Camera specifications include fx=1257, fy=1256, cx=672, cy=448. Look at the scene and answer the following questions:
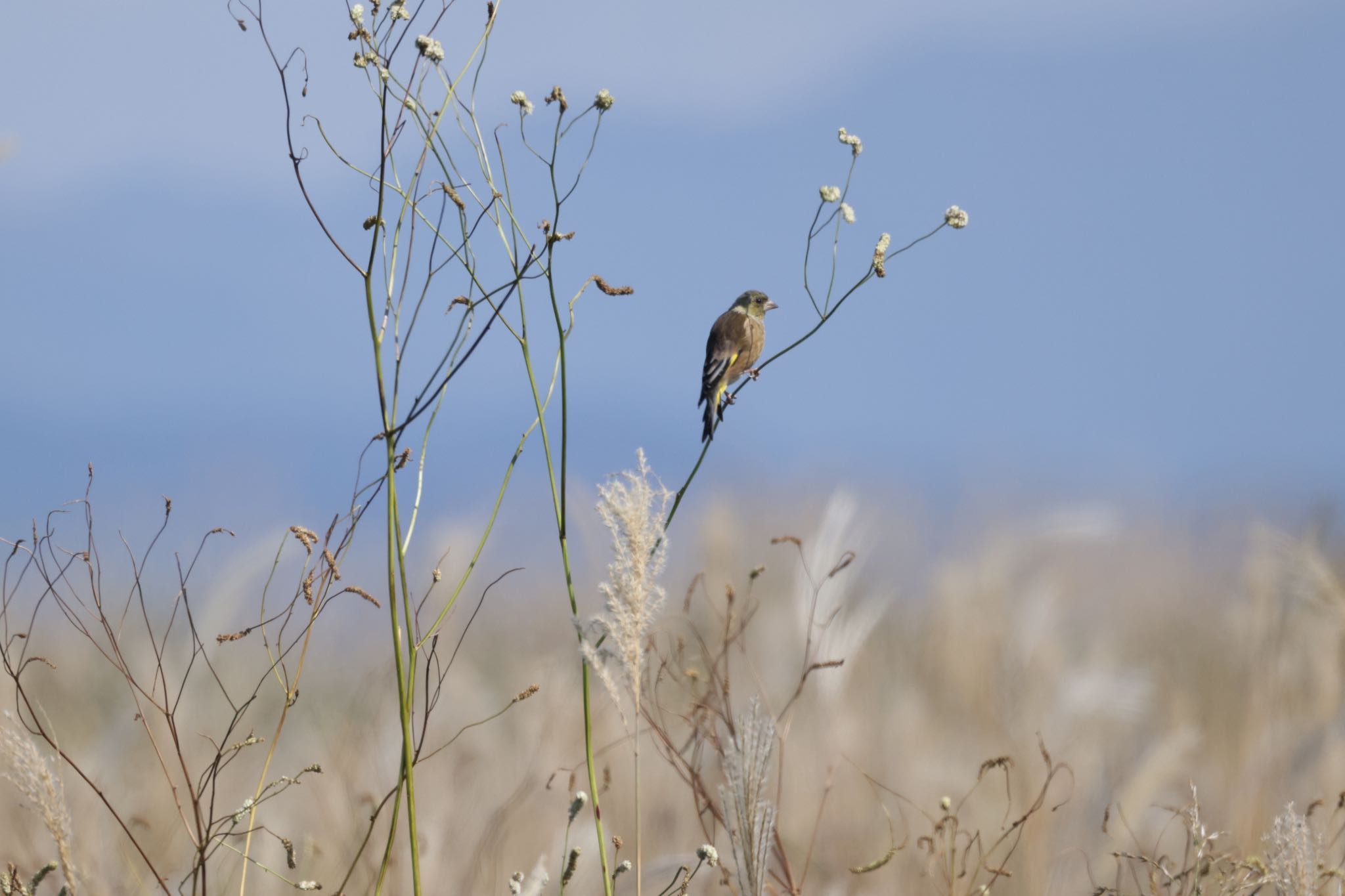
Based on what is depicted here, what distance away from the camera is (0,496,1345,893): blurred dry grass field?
2533 millimetres

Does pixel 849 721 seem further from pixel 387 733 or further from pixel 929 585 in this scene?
pixel 387 733

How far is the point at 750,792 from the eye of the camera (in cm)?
148

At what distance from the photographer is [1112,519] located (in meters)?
3.32

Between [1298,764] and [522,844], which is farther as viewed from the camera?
[1298,764]

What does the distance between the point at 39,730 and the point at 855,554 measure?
1.31 meters

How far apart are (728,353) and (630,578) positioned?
140 cm

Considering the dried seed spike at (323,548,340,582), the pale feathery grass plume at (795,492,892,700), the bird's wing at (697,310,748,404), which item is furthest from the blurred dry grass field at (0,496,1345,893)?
the dried seed spike at (323,548,340,582)

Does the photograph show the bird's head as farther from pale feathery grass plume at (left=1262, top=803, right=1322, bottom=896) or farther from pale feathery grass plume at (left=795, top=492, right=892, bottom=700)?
pale feathery grass plume at (left=1262, top=803, right=1322, bottom=896)

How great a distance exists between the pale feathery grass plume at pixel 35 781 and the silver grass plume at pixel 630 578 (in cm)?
74

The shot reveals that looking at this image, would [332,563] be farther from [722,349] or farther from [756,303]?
[756,303]

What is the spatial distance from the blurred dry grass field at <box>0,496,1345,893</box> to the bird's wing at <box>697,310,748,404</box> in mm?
387

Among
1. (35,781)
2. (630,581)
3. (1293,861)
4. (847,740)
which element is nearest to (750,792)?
(630,581)

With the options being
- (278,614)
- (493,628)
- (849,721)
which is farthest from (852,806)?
(493,628)

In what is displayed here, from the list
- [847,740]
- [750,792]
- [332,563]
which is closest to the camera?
[750,792]
